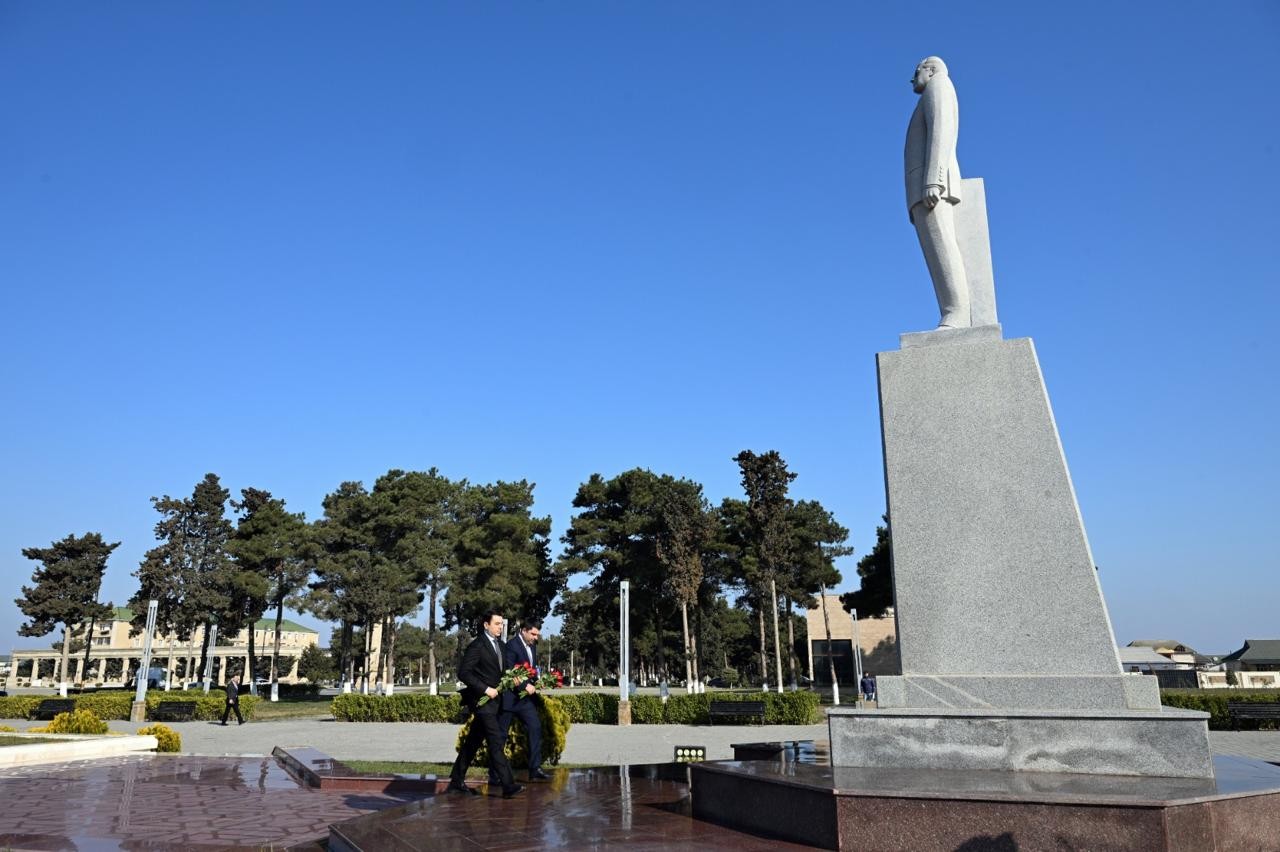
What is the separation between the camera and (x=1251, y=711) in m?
19.2

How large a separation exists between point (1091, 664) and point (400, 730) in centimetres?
2008

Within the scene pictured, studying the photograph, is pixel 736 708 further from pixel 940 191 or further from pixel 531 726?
pixel 940 191

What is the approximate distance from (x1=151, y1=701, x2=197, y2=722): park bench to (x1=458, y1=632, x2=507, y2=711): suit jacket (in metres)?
22.9

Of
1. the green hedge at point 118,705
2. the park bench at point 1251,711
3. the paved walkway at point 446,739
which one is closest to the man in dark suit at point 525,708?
the paved walkway at point 446,739

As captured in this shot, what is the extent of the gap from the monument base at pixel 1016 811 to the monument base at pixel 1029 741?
107mm

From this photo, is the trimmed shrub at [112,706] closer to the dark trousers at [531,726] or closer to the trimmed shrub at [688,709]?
the trimmed shrub at [688,709]

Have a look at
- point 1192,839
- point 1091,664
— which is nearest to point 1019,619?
point 1091,664

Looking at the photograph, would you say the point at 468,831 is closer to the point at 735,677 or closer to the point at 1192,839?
the point at 1192,839

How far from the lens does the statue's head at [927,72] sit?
6.42 metres

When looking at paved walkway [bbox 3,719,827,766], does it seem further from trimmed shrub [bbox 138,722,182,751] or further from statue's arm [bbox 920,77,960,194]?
statue's arm [bbox 920,77,960,194]

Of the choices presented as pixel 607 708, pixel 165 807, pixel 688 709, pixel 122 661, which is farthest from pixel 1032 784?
pixel 122 661

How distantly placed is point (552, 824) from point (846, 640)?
A: 54.2 meters

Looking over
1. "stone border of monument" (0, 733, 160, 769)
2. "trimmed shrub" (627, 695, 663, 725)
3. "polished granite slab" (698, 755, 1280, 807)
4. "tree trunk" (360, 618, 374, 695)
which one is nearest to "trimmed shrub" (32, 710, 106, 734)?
"stone border of monument" (0, 733, 160, 769)

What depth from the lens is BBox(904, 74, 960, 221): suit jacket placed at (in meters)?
6.23
